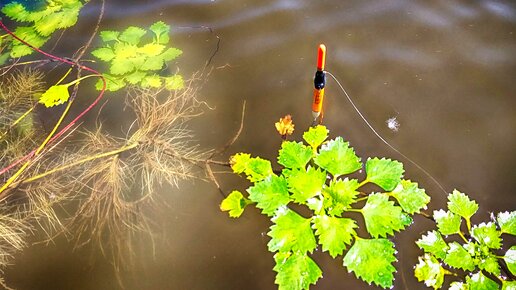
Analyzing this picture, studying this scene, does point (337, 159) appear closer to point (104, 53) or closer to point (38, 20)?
point (104, 53)

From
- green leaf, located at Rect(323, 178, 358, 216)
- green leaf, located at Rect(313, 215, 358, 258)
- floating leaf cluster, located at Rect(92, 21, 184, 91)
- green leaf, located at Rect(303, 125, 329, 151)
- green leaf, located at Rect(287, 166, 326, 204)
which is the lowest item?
green leaf, located at Rect(313, 215, 358, 258)

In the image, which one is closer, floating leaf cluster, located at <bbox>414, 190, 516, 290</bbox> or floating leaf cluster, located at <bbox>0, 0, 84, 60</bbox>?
floating leaf cluster, located at <bbox>414, 190, 516, 290</bbox>

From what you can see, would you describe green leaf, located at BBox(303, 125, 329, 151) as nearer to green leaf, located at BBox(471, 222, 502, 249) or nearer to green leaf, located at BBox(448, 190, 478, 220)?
green leaf, located at BBox(448, 190, 478, 220)

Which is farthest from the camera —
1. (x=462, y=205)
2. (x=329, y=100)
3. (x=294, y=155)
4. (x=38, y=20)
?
(x=38, y=20)

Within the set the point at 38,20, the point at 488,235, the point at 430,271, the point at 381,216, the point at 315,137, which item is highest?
the point at 38,20

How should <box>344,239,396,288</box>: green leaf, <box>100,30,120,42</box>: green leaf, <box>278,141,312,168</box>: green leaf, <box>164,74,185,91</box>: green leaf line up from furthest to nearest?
1. <box>100,30,120,42</box>: green leaf
2. <box>164,74,185,91</box>: green leaf
3. <box>278,141,312,168</box>: green leaf
4. <box>344,239,396,288</box>: green leaf

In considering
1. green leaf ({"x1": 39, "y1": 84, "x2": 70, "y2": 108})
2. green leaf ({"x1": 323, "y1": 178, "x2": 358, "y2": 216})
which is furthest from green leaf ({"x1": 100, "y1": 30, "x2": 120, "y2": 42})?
green leaf ({"x1": 323, "y1": 178, "x2": 358, "y2": 216})

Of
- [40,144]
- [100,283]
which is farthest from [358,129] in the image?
[40,144]

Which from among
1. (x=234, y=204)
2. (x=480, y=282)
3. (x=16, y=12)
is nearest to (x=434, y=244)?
(x=480, y=282)


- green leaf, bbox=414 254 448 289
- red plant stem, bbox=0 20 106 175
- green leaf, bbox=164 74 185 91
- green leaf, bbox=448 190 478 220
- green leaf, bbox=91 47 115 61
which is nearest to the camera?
green leaf, bbox=414 254 448 289
